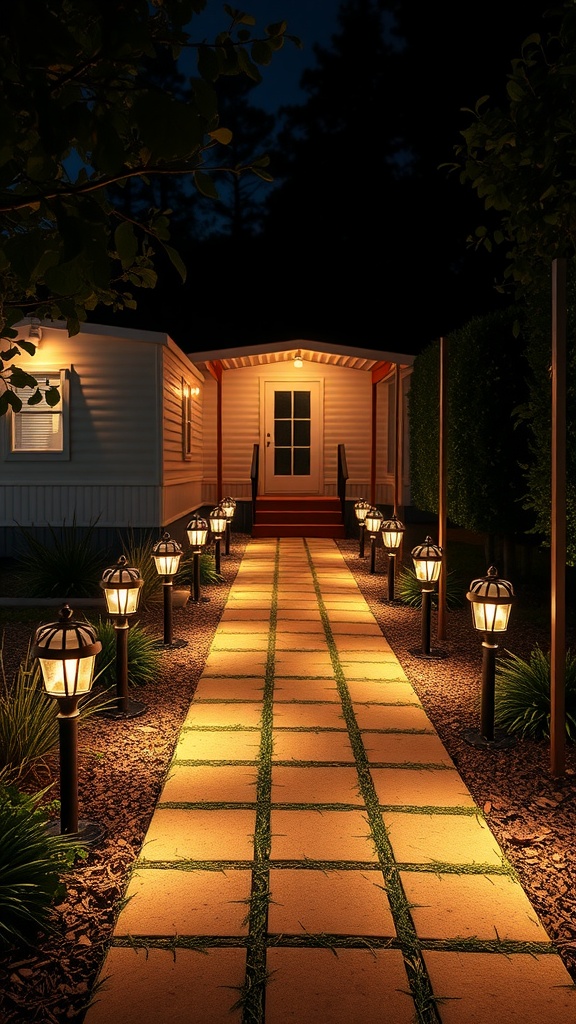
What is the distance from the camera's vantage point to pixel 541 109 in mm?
4477

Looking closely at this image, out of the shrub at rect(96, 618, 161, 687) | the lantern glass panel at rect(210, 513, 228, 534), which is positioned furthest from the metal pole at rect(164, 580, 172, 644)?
the lantern glass panel at rect(210, 513, 228, 534)

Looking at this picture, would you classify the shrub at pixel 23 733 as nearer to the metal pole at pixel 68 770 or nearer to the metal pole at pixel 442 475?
the metal pole at pixel 68 770

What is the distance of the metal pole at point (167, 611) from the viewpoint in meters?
6.26

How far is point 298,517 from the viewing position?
14.4 meters

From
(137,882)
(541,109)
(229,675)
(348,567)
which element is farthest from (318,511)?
(137,882)

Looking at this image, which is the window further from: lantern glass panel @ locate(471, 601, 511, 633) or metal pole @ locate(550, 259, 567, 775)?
metal pole @ locate(550, 259, 567, 775)

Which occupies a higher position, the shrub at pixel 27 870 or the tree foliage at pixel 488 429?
the tree foliage at pixel 488 429

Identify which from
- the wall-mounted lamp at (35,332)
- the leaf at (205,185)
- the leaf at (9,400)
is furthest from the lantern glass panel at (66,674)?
the wall-mounted lamp at (35,332)

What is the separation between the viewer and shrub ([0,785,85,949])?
94.9 inches

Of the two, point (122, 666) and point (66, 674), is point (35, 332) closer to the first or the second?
point (122, 666)

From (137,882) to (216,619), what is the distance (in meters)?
4.70

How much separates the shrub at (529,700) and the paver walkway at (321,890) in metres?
0.45

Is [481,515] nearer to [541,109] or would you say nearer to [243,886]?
[541,109]

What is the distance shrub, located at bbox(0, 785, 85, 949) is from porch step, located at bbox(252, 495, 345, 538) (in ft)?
36.8
